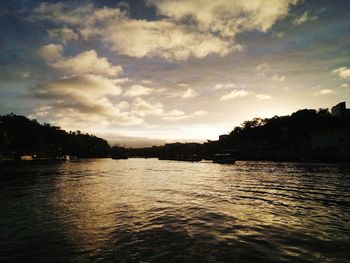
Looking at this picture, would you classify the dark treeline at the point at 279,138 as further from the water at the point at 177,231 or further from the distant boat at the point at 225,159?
the water at the point at 177,231

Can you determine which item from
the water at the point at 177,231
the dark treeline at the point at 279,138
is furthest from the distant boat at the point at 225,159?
the water at the point at 177,231

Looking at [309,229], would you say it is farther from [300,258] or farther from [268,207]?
[268,207]

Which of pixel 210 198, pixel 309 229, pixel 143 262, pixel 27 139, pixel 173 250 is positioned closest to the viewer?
pixel 143 262

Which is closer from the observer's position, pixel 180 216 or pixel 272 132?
pixel 180 216

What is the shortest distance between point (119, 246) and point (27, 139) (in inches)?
6496

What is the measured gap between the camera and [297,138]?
119875 mm

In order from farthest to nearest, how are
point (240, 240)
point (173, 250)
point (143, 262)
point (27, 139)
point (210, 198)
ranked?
point (27, 139)
point (210, 198)
point (240, 240)
point (173, 250)
point (143, 262)

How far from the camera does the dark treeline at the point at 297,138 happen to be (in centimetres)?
8508

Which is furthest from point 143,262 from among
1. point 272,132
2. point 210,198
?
point 272,132

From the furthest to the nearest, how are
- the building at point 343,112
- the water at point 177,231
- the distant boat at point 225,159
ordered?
1. the building at point 343,112
2. the distant boat at point 225,159
3. the water at point 177,231

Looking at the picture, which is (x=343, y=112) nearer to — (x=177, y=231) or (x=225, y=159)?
(x=225, y=159)

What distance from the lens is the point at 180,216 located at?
663 inches

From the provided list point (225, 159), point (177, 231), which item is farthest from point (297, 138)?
point (177, 231)

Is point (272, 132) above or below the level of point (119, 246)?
above
